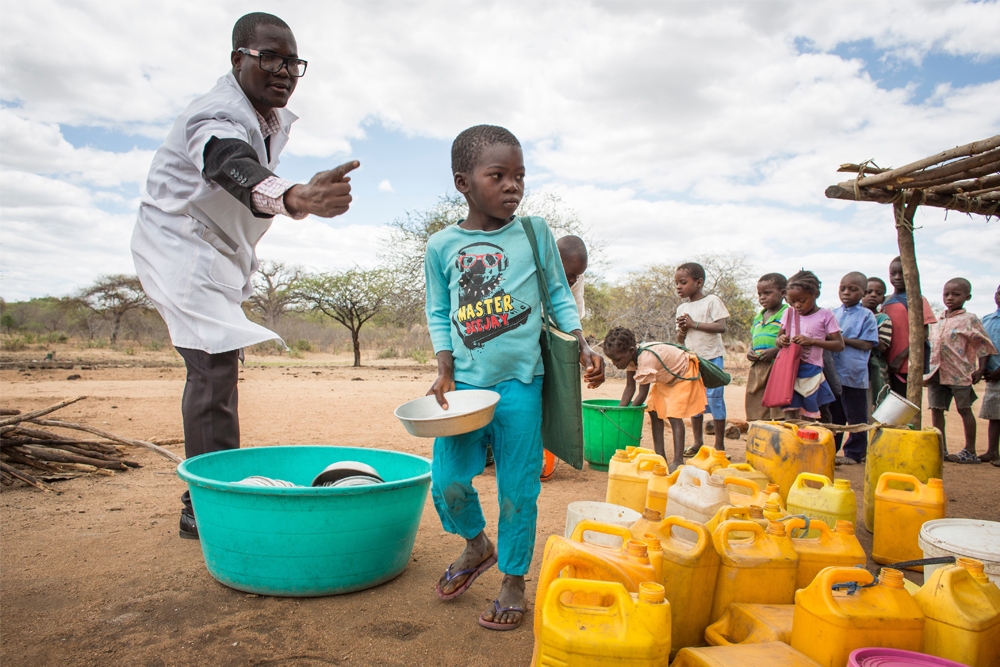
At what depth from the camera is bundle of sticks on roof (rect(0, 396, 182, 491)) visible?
3756 mm

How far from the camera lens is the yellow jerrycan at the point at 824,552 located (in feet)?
6.34

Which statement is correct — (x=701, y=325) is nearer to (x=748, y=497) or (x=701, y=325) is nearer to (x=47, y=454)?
(x=748, y=497)

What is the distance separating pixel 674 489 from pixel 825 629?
0.96 meters

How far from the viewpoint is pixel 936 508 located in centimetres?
269

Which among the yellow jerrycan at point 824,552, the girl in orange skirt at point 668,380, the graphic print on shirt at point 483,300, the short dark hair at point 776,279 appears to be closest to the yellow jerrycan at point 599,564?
the yellow jerrycan at point 824,552

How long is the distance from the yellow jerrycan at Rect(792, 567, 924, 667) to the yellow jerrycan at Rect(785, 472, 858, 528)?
1.08m

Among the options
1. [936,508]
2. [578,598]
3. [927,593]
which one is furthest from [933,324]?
[578,598]

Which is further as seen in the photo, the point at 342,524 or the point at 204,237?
the point at 204,237

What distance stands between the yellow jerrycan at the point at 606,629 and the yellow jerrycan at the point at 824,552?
82cm

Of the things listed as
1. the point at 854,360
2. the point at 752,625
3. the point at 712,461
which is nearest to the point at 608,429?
the point at 712,461

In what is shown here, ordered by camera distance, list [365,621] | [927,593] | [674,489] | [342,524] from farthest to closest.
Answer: [674,489] → [342,524] → [365,621] → [927,593]

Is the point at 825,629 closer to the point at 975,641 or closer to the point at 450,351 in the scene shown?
the point at 975,641

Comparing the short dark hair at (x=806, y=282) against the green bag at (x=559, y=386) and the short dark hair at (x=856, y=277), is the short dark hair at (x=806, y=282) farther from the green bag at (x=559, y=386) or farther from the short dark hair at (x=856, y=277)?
the green bag at (x=559, y=386)

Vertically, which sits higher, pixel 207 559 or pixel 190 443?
pixel 190 443
